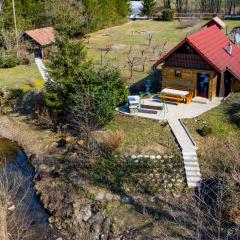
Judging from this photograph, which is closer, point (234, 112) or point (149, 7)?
point (234, 112)

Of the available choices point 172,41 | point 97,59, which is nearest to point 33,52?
point 97,59

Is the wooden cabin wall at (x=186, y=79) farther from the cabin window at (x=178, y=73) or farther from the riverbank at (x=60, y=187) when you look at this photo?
the riverbank at (x=60, y=187)

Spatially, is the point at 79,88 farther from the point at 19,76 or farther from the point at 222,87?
the point at 19,76

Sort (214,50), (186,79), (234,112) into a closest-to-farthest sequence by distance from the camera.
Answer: (234,112), (214,50), (186,79)

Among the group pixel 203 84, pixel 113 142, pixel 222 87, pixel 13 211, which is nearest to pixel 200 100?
pixel 203 84

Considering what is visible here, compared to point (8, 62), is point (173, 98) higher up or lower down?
lower down

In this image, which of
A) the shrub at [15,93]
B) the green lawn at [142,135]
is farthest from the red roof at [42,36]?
the green lawn at [142,135]
